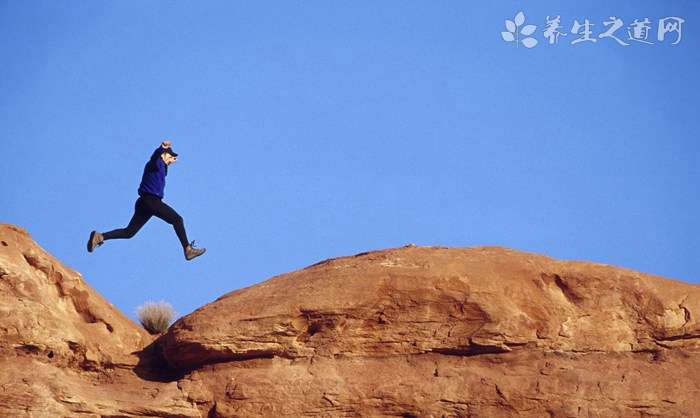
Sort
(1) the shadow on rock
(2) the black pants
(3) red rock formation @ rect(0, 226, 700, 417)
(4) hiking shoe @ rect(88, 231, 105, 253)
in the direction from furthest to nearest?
1. (2) the black pants
2. (4) hiking shoe @ rect(88, 231, 105, 253)
3. (1) the shadow on rock
4. (3) red rock formation @ rect(0, 226, 700, 417)

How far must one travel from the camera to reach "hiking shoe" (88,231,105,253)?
18.6 meters

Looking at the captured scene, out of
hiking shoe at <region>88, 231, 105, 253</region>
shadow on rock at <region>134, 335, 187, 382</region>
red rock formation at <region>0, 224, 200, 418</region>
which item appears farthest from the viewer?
hiking shoe at <region>88, 231, 105, 253</region>

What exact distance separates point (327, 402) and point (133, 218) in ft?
16.5

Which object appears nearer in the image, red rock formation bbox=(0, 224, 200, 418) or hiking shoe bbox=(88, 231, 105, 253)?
red rock formation bbox=(0, 224, 200, 418)

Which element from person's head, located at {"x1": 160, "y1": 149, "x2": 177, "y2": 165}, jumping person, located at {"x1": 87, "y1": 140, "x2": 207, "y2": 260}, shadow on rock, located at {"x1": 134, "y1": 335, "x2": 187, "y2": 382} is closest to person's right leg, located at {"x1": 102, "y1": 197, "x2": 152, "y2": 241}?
jumping person, located at {"x1": 87, "y1": 140, "x2": 207, "y2": 260}

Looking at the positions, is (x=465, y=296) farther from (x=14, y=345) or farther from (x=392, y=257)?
(x=14, y=345)

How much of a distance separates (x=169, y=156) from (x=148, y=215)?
109cm

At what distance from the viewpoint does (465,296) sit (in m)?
17.0

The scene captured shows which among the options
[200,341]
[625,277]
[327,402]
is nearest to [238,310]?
[200,341]

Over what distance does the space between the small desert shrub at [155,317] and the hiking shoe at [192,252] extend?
2000 mm

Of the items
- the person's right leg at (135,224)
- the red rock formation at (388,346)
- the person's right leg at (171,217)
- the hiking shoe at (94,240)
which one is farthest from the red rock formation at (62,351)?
the person's right leg at (171,217)

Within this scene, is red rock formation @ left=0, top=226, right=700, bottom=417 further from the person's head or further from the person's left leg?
the person's head

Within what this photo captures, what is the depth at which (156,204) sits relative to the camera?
18938mm

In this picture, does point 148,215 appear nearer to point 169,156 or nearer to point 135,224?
point 135,224
